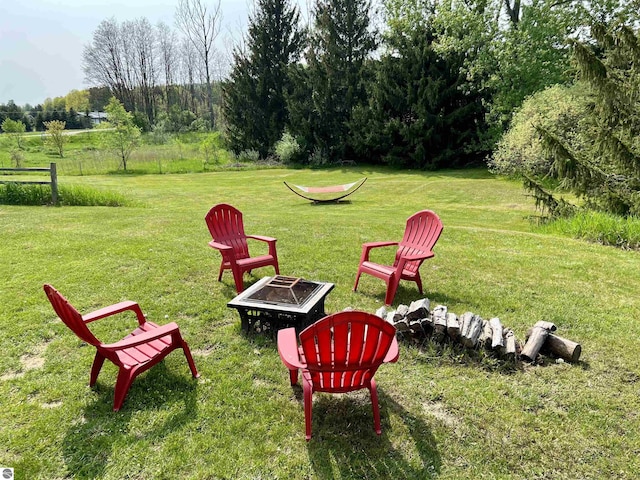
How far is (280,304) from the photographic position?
326cm

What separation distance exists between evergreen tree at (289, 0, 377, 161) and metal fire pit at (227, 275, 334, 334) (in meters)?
19.0

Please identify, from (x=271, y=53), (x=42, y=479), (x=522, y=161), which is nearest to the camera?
(x=42, y=479)

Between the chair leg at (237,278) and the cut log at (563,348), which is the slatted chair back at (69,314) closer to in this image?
the chair leg at (237,278)

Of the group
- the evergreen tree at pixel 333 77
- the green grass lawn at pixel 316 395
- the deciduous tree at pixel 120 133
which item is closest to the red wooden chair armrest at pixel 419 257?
the green grass lawn at pixel 316 395

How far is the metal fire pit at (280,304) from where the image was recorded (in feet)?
10.5

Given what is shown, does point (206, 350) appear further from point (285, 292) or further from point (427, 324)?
point (427, 324)

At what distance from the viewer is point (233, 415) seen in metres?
2.51

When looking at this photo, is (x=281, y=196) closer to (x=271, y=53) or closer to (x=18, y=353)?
(x=18, y=353)

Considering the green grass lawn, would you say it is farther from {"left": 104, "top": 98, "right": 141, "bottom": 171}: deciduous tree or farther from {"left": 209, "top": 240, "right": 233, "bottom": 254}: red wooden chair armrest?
{"left": 104, "top": 98, "right": 141, "bottom": 171}: deciduous tree

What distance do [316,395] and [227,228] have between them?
2.76 m

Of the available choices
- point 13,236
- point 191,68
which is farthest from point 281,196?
point 191,68

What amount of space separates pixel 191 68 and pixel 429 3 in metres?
34.0

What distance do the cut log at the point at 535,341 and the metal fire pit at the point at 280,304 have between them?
1.71m

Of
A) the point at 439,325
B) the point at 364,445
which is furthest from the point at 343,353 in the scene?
the point at 439,325
